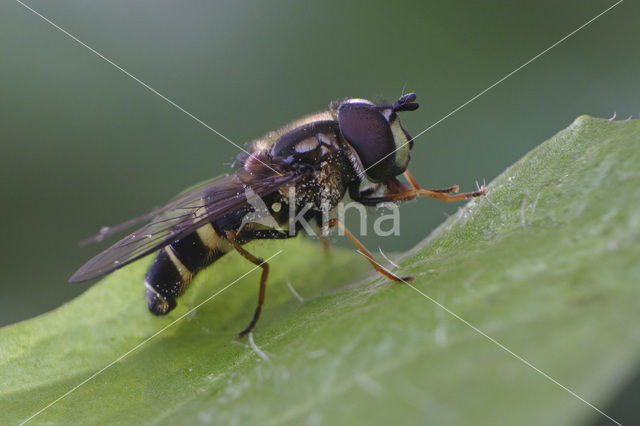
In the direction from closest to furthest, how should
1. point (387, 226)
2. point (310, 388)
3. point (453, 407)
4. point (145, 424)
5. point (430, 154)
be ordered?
point (453, 407)
point (310, 388)
point (145, 424)
point (387, 226)
point (430, 154)

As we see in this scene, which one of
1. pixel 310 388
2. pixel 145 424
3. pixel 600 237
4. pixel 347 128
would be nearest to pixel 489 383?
pixel 310 388

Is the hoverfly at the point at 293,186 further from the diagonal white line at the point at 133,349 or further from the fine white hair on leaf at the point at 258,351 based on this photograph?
the fine white hair on leaf at the point at 258,351

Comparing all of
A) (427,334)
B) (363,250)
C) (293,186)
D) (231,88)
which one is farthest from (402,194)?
(231,88)

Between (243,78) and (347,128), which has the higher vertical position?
(243,78)

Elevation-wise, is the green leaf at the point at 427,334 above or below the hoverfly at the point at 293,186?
below

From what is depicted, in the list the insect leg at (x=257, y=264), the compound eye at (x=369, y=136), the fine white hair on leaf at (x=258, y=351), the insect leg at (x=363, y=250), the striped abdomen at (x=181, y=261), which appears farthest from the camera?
the compound eye at (x=369, y=136)

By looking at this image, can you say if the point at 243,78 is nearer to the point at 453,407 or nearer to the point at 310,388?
the point at 310,388

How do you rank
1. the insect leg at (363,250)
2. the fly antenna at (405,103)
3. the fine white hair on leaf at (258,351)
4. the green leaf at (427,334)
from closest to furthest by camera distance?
1. the green leaf at (427,334)
2. the fine white hair on leaf at (258,351)
3. the insect leg at (363,250)
4. the fly antenna at (405,103)

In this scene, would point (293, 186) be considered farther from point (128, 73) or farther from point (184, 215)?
point (128, 73)

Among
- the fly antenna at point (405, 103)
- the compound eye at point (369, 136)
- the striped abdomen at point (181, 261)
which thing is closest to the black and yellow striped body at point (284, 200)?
the striped abdomen at point (181, 261)
